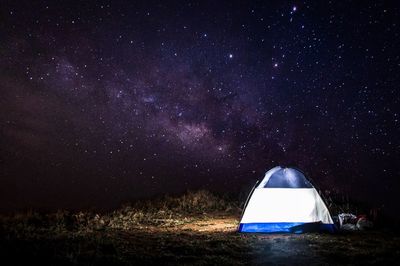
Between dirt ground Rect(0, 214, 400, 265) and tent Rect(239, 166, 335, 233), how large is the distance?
0.51 m

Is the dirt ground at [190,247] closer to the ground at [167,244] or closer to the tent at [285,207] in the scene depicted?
the ground at [167,244]

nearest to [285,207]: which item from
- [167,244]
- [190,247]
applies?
[190,247]

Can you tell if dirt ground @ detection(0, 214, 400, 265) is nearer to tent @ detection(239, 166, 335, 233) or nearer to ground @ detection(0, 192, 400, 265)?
ground @ detection(0, 192, 400, 265)

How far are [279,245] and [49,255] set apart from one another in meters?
4.80

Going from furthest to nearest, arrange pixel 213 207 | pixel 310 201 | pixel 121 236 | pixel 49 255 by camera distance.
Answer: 1. pixel 213 207
2. pixel 310 201
3. pixel 121 236
4. pixel 49 255

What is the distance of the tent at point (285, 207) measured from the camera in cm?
1052

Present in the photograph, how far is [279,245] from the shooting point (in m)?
8.70

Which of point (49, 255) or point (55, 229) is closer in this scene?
point (49, 255)

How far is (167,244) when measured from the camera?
8656 millimetres

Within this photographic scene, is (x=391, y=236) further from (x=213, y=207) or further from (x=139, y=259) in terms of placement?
(x=213, y=207)

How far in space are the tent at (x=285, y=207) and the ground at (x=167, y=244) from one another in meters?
0.55

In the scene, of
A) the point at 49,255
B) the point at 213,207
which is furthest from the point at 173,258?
the point at 213,207

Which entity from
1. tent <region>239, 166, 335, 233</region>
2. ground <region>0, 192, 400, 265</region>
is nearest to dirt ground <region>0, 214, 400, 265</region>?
ground <region>0, 192, 400, 265</region>

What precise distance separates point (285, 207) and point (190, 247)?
3.59m
